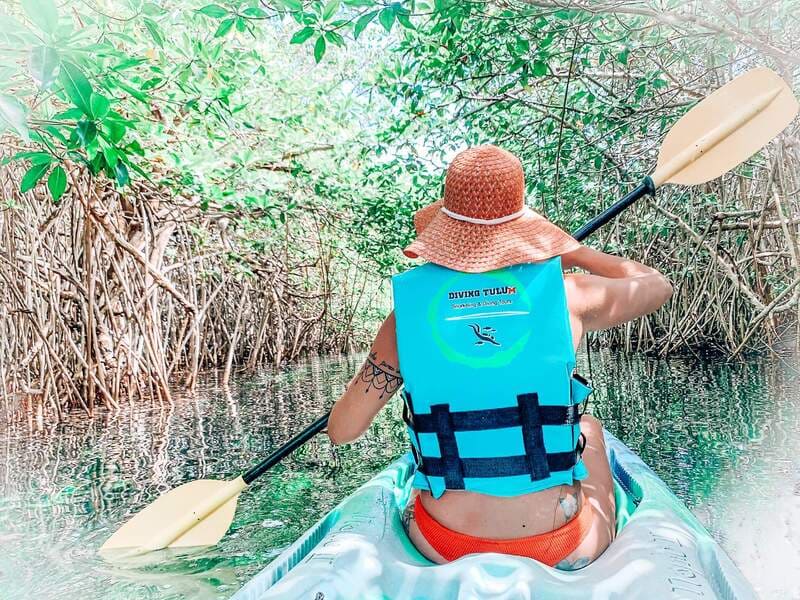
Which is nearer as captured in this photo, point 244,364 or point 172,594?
point 172,594

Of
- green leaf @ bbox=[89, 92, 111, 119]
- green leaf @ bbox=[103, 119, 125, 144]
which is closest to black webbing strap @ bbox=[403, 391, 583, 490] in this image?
green leaf @ bbox=[89, 92, 111, 119]

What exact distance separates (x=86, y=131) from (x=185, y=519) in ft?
3.46

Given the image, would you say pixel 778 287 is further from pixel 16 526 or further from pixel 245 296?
pixel 245 296

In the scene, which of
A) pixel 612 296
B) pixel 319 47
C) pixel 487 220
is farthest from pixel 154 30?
pixel 612 296

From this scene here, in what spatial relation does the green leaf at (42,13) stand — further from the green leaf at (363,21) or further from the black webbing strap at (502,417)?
the black webbing strap at (502,417)

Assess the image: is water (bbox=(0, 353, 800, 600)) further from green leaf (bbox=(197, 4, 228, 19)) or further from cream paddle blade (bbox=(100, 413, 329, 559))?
green leaf (bbox=(197, 4, 228, 19))

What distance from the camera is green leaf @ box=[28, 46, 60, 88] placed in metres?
1.45

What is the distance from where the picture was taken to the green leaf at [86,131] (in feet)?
6.40

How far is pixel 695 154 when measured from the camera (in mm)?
1979

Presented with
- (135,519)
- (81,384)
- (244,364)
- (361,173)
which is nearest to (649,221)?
(361,173)

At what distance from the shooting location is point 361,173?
19.3ft

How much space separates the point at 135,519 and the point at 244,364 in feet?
25.4

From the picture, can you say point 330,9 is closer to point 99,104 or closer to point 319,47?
point 319,47

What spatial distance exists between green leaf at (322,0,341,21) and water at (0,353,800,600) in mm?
1523
